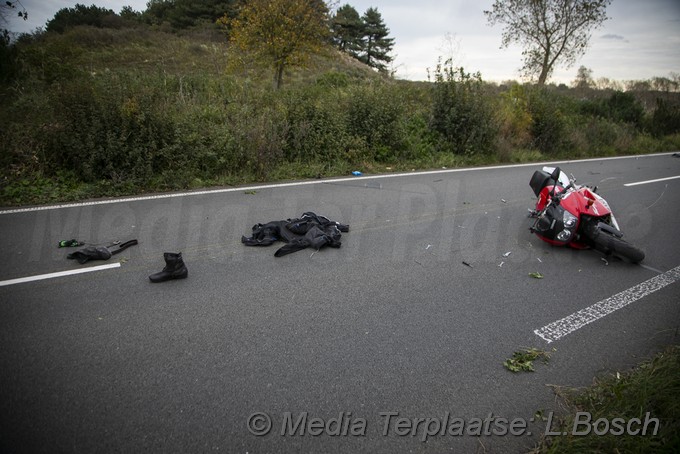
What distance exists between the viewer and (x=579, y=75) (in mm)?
34250

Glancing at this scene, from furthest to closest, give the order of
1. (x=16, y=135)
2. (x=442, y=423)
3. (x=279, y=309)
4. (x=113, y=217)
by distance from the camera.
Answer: (x=16, y=135) < (x=113, y=217) < (x=279, y=309) < (x=442, y=423)

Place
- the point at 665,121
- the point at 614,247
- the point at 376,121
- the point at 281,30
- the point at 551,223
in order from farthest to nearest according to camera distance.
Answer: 1. the point at 665,121
2. the point at 281,30
3. the point at 376,121
4. the point at 551,223
5. the point at 614,247

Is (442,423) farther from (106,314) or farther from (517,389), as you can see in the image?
(106,314)

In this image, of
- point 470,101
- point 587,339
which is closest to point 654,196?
point 470,101

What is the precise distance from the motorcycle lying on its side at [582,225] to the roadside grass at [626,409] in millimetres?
2536

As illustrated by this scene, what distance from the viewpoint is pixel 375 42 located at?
50969mm

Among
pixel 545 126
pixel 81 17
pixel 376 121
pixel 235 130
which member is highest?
pixel 81 17

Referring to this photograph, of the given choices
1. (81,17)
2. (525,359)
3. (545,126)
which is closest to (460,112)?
(545,126)

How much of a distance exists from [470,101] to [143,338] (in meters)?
12.7

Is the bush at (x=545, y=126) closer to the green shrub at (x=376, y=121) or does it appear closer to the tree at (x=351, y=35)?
the green shrub at (x=376, y=121)

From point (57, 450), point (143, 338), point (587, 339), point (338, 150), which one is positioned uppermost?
point (338, 150)

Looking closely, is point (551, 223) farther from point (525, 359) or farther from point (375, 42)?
point (375, 42)

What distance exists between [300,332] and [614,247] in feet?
15.1

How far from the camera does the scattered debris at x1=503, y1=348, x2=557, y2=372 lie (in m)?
3.08
